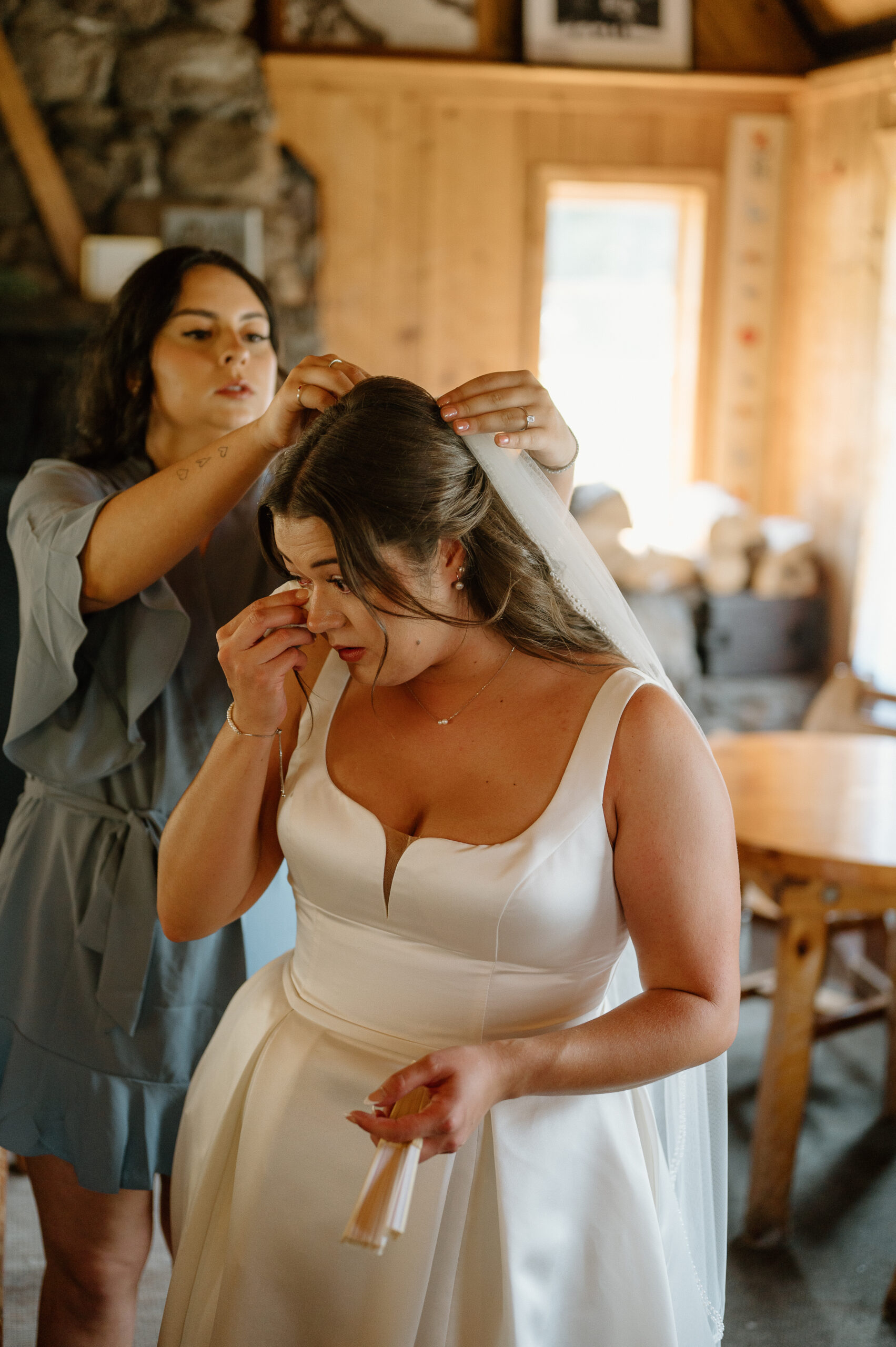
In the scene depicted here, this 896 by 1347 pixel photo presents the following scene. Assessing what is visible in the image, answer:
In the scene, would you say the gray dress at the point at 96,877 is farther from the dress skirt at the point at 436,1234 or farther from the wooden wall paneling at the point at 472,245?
the wooden wall paneling at the point at 472,245

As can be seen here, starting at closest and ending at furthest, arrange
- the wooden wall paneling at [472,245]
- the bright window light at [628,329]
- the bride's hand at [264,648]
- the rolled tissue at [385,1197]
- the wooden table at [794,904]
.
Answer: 1. the rolled tissue at [385,1197]
2. the bride's hand at [264,648]
3. the wooden table at [794,904]
4. the wooden wall paneling at [472,245]
5. the bright window light at [628,329]

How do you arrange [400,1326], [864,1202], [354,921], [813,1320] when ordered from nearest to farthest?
1. [400,1326]
2. [354,921]
3. [813,1320]
4. [864,1202]

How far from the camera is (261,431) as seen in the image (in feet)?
4.02

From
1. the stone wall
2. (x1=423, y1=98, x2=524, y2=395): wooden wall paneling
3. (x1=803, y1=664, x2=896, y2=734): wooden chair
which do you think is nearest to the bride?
(x1=803, y1=664, x2=896, y2=734): wooden chair

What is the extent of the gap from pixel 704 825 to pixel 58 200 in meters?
3.98

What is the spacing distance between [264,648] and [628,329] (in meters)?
5.07

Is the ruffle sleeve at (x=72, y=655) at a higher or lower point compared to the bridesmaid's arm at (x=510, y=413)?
lower

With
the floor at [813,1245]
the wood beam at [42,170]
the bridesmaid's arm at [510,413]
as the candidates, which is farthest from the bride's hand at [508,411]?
the wood beam at [42,170]

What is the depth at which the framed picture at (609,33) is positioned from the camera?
208 inches

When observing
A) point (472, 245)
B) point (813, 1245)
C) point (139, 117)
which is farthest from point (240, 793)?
point (472, 245)

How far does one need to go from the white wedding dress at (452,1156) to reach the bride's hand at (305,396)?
40 centimetres

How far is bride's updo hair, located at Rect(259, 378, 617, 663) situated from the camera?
1.09 metres

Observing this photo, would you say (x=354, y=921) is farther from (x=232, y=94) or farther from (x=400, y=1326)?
(x=232, y=94)

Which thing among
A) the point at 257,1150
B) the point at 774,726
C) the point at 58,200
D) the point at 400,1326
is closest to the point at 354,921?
the point at 257,1150
